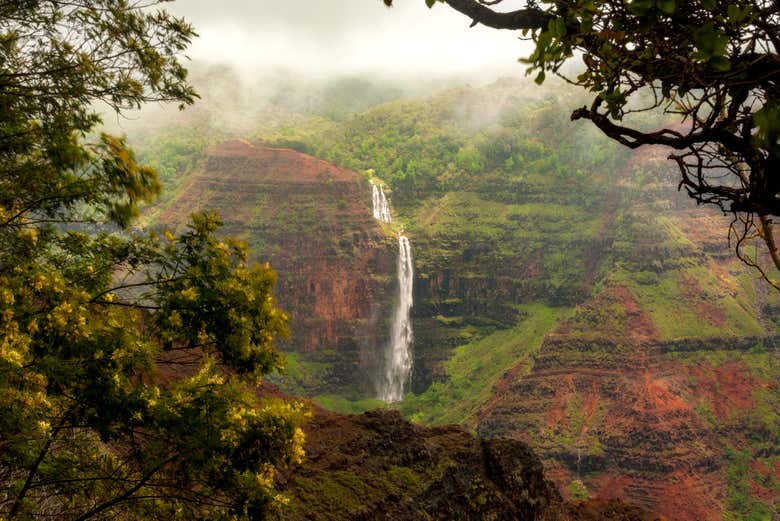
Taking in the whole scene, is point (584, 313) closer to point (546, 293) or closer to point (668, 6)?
point (546, 293)

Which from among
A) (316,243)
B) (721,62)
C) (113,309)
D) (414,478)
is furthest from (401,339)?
(721,62)

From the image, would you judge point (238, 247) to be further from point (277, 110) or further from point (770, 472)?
point (277, 110)

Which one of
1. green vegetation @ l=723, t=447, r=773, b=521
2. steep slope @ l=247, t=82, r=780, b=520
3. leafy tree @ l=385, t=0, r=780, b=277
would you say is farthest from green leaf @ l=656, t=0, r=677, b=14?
green vegetation @ l=723, t=447, r=773, b=521

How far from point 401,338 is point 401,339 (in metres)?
0.11

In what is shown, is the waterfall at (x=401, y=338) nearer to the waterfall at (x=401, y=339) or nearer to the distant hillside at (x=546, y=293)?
the waterfall at (x=401, y=339)

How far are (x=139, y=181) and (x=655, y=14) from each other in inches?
190

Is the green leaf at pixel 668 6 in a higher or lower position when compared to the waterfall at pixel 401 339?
higher

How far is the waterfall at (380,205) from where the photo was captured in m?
76.5

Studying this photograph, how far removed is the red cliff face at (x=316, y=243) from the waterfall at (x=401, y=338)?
130 cm

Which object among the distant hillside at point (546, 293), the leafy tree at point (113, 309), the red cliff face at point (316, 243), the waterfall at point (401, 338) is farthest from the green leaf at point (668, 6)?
the waterfall at point (401, 338)

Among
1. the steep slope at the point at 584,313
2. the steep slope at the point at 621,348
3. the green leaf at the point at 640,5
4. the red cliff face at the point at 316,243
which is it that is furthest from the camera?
the red cliff face at the point at 316,243

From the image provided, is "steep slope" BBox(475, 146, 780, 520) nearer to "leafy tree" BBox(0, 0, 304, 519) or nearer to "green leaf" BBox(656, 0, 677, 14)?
"leafy tree" BBox(0, 0, 304, 519)

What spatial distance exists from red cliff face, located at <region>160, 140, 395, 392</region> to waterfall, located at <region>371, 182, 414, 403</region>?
1277mm

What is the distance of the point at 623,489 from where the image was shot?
47.0 m
